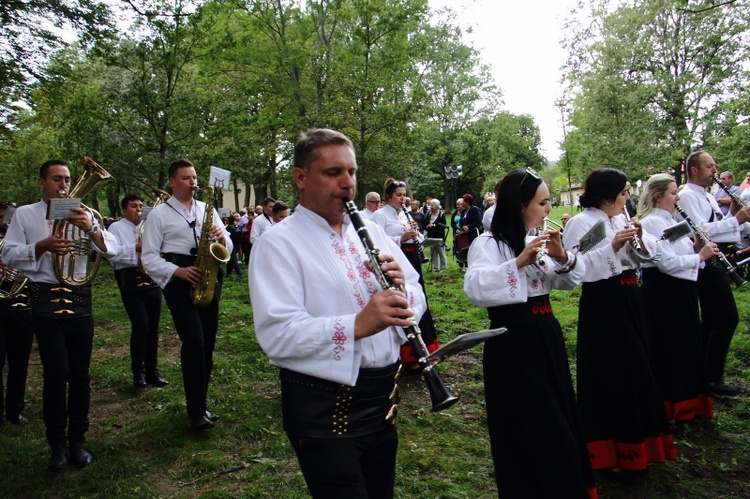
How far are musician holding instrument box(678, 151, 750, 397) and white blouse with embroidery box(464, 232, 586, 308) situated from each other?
2.80 metres

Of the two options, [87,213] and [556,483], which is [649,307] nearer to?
[556,483]

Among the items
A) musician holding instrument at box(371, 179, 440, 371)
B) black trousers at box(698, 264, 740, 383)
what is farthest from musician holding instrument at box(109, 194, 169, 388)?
black trousers at box(698, 264, 740, 383)

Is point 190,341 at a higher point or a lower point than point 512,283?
lower

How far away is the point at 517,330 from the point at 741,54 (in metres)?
30.3

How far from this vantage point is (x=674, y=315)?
5.05 meters

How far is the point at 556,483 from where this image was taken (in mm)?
3059

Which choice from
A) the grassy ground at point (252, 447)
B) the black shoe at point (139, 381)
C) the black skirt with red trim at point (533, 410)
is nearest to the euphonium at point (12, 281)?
the grassy ground at point (252, 447)

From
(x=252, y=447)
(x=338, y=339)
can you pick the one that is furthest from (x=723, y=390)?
(x=338, y=339)

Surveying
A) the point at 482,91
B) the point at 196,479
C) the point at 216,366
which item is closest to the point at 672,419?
the point at 196,479

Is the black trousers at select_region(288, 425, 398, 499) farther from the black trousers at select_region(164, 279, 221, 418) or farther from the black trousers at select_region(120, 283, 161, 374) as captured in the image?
the black trousers at select_region(120, 283, 161, 374)

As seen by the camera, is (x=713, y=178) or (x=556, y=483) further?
(x=713, y=178)

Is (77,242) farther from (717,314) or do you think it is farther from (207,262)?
(717,314)

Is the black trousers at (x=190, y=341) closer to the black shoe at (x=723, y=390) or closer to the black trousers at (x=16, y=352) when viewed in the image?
the black trousers at (x=16, y=352)

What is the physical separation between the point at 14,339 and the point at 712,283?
7.31 metres
